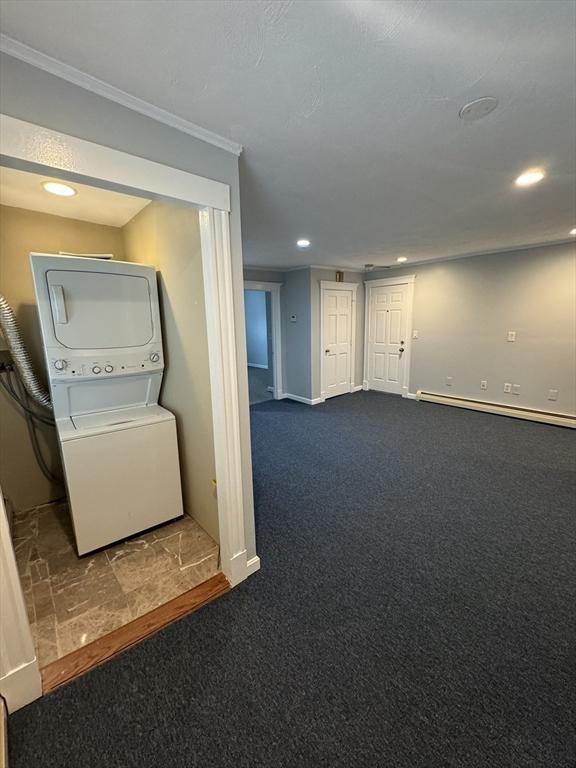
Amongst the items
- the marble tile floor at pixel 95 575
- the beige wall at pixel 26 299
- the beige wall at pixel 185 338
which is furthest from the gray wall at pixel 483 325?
the marble tile floor at pixel 95 575

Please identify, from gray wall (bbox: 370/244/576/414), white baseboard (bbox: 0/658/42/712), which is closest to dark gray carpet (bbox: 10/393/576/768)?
white baseboard (bbox: 0/658/42/712)

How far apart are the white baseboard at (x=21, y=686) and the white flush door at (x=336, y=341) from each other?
4.73 m

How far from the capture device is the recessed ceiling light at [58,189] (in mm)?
1775

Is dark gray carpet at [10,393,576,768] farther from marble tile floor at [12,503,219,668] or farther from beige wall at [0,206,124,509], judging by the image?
beige wall at [0,206,124,509]

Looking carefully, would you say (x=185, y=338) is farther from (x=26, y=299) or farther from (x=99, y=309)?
(x=26, y=299)

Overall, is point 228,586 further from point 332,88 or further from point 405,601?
point 332,88

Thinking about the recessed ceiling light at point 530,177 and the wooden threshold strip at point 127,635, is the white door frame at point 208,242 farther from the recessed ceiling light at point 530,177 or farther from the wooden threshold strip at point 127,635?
the recessed ceiling light at point 530,177

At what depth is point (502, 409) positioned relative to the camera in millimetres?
4621

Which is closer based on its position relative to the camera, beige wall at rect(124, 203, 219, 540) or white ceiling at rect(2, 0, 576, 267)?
white ceiling at rect(2, 0, 576, 267)

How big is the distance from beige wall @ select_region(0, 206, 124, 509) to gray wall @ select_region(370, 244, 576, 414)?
476cm

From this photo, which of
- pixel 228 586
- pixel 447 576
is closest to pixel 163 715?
pixel 228 586

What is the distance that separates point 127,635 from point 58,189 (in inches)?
97.0

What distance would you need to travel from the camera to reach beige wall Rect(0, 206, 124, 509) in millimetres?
2248

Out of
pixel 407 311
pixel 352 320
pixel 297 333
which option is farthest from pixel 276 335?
pixel 407 311
